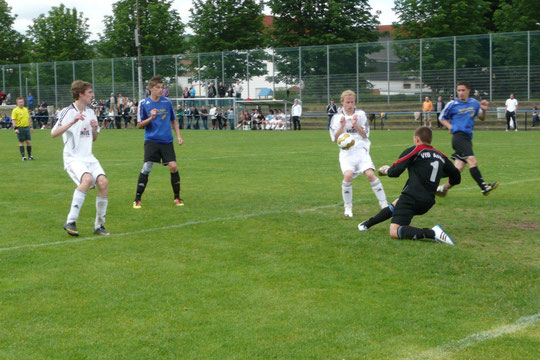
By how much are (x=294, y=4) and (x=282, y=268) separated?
5620cm

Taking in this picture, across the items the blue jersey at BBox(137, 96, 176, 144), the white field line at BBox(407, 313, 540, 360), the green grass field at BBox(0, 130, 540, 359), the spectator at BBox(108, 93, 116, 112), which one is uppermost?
the spectator at BBox(108, 93, 116, 112)

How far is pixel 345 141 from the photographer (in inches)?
372

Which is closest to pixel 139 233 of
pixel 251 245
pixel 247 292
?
pixel 251 245

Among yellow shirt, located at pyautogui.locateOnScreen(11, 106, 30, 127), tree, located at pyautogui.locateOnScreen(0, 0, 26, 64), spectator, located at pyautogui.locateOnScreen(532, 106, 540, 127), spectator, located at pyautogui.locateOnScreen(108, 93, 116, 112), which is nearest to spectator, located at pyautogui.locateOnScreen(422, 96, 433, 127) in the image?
spectator, located at pyautogui.locateOnScreen(532, 106, 540, 127)

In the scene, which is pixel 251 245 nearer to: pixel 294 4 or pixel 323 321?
pixel 323 321

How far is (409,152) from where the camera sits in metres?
7.84

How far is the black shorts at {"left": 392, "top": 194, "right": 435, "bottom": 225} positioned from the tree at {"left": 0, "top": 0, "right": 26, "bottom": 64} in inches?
2973

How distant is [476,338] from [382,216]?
3656mm

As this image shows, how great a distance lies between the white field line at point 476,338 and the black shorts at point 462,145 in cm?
692

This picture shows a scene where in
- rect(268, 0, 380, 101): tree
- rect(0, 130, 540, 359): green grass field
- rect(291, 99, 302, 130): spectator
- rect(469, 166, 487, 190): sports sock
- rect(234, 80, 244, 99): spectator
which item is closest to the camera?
rect(0, 130, 540, 359): green grass field

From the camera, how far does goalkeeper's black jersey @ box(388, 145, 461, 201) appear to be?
781 centimetres

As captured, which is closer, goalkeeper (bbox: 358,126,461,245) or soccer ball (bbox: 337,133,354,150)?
goalkeeper (bbox: 358,126,461,245)

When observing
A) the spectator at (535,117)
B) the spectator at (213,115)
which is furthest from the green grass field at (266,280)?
the spectator at (213,115)

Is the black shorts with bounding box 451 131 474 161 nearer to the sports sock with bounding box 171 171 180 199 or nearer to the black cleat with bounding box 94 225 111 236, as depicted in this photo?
the sports sock with bounding box 171 171 180 199
